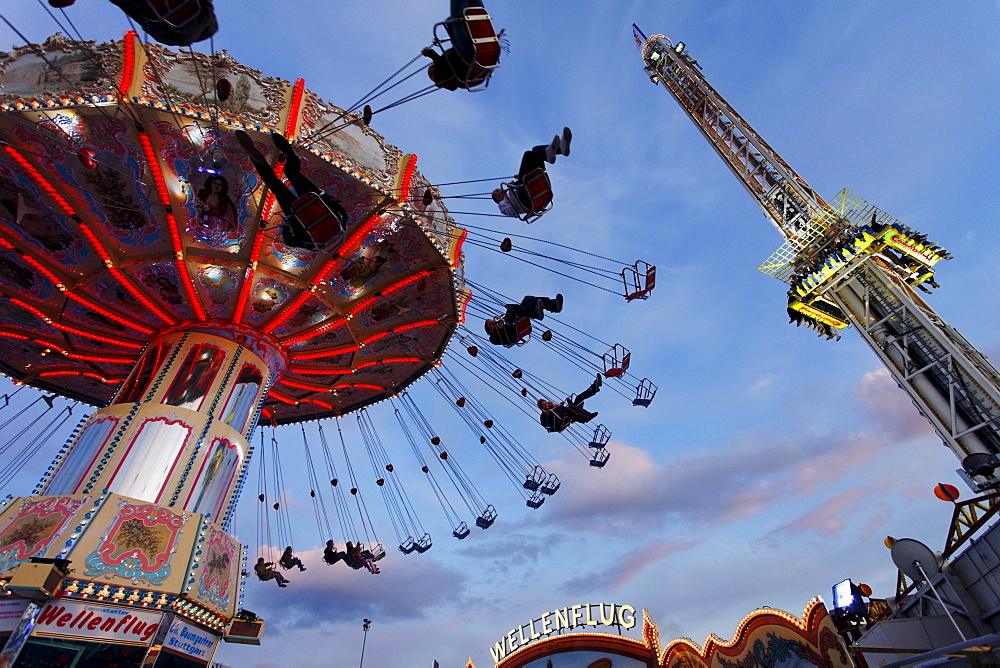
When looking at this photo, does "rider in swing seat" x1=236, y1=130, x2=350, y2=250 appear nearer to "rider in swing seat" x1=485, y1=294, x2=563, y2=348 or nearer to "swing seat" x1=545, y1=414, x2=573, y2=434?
"rider in swing seat" x1=485, y1=294, x2=563, y2=348

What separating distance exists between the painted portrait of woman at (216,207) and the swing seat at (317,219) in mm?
3861

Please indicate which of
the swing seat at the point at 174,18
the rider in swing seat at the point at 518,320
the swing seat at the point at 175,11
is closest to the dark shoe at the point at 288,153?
the swing seat at the point at 174,18

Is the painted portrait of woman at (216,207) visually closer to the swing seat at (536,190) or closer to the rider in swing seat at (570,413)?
the swing seat at (536,190)

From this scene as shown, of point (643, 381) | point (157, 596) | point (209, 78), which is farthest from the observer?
point (643, 381)

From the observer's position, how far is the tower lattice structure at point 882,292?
14961 mm

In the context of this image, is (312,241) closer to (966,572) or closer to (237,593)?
(237,593)

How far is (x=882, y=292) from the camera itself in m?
18.7

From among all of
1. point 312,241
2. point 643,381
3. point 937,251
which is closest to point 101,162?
point 312,241

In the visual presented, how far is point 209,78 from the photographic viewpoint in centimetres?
907

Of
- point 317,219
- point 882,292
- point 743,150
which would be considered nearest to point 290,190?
point 317,219

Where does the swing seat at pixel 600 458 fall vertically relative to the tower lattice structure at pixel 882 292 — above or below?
below

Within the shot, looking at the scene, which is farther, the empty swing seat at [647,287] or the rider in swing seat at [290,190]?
the empty swing seat at [647,287]

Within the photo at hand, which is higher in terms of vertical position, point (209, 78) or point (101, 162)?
point (209, 78)

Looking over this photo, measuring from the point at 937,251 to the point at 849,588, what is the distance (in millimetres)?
13535
